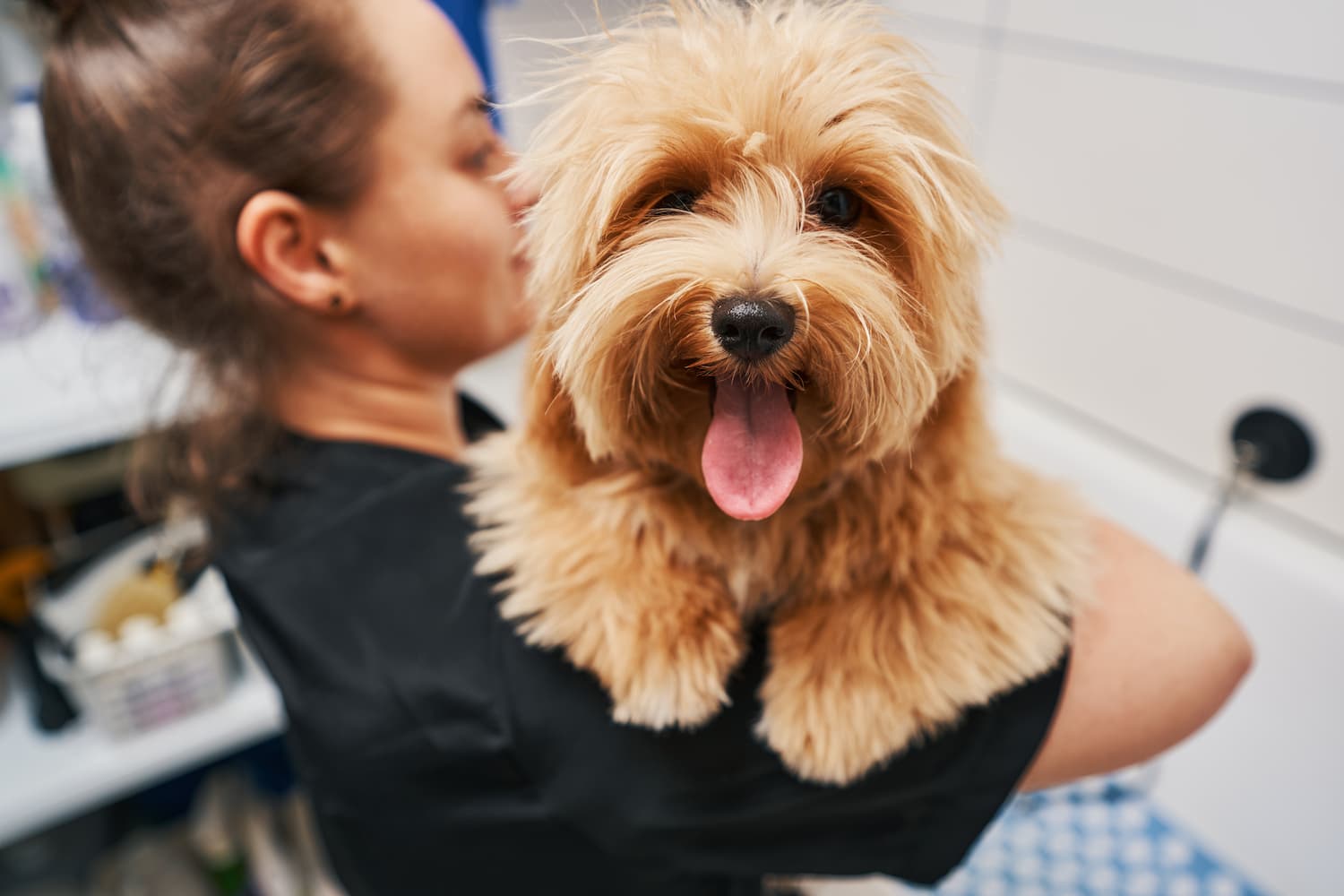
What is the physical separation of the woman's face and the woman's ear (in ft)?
0.05

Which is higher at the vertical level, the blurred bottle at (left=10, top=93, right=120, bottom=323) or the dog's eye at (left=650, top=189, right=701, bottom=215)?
the dog's eye at (left=650, top=189, right=701, bottom=215)

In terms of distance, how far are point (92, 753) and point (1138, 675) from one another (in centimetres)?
119

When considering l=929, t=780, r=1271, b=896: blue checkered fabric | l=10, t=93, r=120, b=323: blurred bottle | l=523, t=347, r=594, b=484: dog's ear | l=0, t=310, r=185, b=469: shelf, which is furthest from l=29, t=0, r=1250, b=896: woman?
l=929, t=780, r=1271, b=896: blue checkered fabric

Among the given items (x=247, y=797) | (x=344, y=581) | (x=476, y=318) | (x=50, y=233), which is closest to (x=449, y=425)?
(x=476, y=318)

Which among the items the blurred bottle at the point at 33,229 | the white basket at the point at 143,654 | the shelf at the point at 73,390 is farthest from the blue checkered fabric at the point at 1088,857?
the blurred bottle at the point at 33,229

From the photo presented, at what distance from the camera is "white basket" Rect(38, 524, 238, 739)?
1095mm

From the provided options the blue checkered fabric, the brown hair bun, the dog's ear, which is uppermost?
the brown hair bun

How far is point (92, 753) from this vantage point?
1130 mm

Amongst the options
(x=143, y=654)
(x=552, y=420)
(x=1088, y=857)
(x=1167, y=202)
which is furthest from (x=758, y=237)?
(x=1167, y=202)

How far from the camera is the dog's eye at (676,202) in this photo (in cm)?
50

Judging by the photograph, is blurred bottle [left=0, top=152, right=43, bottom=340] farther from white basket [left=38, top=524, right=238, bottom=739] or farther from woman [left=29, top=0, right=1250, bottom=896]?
woman [left=29, top=0, right=1250, bottom=896]

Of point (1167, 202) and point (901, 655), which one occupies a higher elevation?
point (1167, 202)

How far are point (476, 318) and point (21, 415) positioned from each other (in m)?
0.68

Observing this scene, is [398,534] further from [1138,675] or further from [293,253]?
[1138,675]
